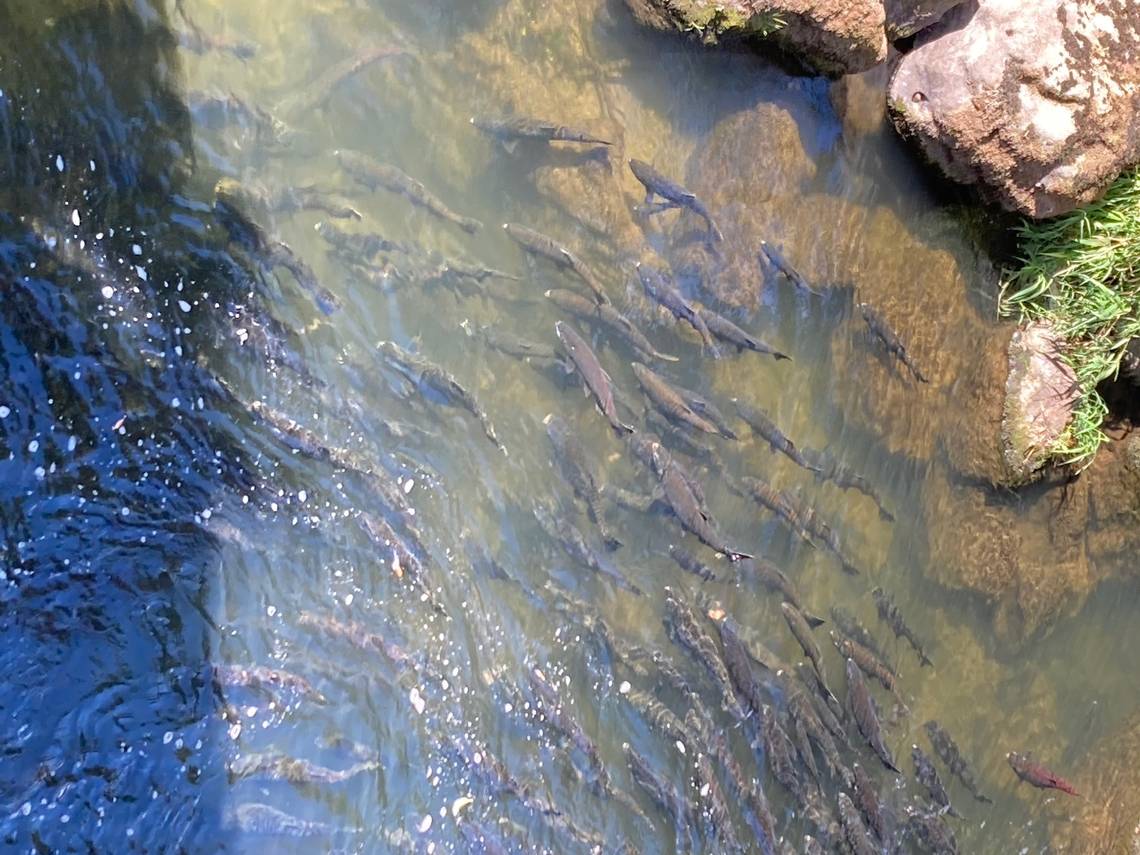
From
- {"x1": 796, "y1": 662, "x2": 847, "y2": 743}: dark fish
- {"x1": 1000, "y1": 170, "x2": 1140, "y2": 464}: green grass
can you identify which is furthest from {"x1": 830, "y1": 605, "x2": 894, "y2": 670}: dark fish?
{"x1": 1000, "y1": 170, "x2": 1140, "y2": 464}: green grass

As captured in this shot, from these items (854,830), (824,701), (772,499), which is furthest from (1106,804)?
(772,499)

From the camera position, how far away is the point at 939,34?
17.4 feet

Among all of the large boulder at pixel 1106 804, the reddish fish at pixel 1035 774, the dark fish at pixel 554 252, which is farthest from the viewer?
the large boulder at pixel 1106 804

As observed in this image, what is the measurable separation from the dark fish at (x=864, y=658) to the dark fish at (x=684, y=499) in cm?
→ 96

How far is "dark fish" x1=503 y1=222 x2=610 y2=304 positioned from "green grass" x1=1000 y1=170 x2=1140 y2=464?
2.77 m

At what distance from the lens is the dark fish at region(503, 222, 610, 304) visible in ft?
17.8

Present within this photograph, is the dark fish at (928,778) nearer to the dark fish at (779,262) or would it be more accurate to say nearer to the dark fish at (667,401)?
the dark fish at (667,401)

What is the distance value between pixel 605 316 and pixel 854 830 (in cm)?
370

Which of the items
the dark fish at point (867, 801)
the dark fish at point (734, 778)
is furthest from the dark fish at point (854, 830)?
the dark fish at point (734, 778)

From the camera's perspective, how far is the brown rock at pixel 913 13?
517 cm

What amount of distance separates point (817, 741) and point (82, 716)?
4295mm

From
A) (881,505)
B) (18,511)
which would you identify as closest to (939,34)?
(881,505)

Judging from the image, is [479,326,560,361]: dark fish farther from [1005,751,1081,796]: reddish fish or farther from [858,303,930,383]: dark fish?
[1005,751,1081,796]: reddish fish

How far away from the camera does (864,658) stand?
5.71 metres
